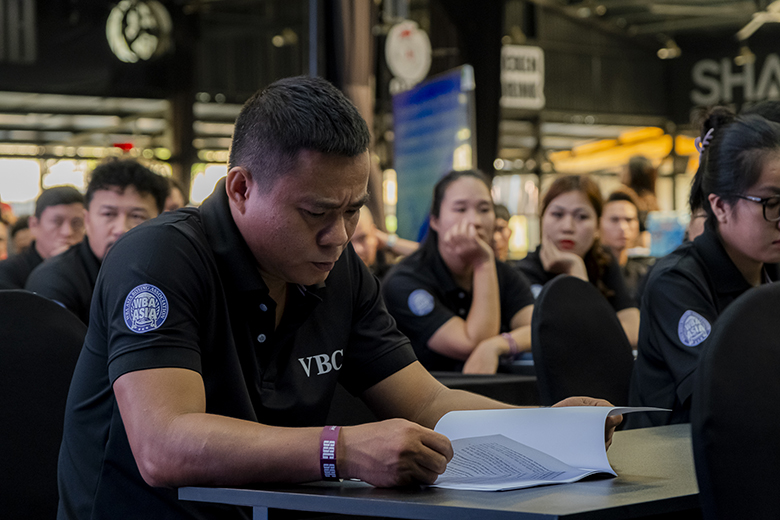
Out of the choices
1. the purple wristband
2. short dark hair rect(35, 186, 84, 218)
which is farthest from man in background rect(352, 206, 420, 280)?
the purple wristband

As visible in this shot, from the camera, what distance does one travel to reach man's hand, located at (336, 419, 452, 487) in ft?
3.65

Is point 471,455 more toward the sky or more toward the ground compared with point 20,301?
more toward the ground

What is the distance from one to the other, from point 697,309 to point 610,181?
482 inches

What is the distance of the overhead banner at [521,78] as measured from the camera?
1062 centimetres

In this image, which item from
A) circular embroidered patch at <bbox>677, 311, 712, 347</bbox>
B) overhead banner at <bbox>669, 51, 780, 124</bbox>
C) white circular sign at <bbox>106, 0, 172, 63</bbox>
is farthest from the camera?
overhead banner at <bbox>669, 51, 780, 124</bbox>

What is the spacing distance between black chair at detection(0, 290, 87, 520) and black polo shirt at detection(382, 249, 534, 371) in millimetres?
1784

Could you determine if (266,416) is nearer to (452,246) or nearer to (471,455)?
(471,455)

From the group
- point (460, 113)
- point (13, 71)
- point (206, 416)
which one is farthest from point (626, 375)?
point (13, 71)

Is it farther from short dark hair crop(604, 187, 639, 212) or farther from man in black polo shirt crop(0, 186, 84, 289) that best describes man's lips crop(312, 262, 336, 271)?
short dark hair crop(604, 187, 639, 212)

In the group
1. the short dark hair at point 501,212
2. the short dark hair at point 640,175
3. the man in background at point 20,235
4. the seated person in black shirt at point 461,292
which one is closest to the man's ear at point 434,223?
the seated person in black shirt at point 461,292

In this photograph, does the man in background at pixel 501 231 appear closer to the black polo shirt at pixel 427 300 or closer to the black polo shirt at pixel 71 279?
the black polo shirt at pixel 427 300

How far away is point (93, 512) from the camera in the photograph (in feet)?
4.44

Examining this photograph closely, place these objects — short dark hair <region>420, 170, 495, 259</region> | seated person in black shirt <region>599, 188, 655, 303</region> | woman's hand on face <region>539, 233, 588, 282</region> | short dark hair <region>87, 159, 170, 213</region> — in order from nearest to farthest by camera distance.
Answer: short dark hair <region>87, 159, 170, 213</region>, short dark hair <region>420, 170, 495, 259</region>, woman's hand on face <region>539, 233, 588, 282</region>, seated person in black shirt <region>599, 188, 655, 303</region>

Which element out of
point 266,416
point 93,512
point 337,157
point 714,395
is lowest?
point 93,512
